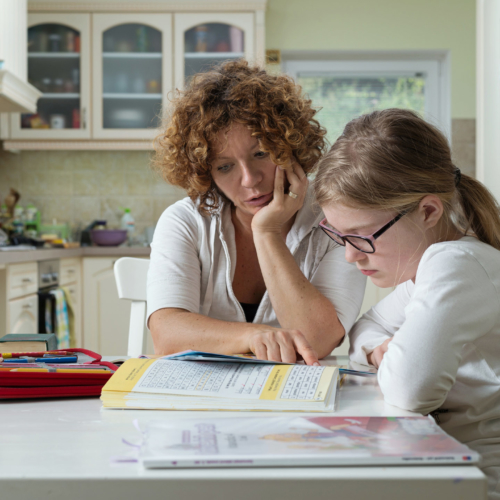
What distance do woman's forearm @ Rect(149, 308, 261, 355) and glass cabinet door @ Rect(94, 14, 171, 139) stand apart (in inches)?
108

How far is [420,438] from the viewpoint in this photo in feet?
1.78

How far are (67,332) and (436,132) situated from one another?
263 cm

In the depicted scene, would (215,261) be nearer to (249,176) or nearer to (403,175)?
(249,176)

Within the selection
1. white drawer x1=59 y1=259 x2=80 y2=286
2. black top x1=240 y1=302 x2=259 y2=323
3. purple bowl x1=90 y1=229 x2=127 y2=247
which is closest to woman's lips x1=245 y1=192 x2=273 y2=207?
black top x1=240 y1=302 x2=259 y2=323

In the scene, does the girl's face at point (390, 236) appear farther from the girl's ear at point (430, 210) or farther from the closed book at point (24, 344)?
the closed book at point (24, 344)

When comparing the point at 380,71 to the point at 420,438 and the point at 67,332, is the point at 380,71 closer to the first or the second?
the point at 67,332

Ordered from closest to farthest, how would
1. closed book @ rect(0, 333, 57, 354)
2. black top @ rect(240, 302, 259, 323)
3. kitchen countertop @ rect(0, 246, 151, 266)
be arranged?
closed book @ rect(0, 333, 57, 354), black top @ rect(240, 302, 259, 323), kitchen countertop @ rect(0, 246, 151, 266)

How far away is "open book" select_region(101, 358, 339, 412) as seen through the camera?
2.33 feet

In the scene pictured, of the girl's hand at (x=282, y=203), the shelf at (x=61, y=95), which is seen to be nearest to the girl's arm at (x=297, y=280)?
the girl's hand at (x=282, y=203)

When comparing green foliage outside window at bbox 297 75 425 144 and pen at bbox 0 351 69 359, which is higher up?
green foliage outside window at bbox 297 75 425 144

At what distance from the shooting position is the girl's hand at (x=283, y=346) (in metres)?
0.93

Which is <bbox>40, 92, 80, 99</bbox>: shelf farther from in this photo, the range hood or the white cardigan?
the white cardigan

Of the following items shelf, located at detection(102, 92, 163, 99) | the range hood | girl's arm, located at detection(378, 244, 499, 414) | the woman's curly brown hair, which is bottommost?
girl's arm, located at detection(378, 244, 499, 414)

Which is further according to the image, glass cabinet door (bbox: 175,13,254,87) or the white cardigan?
glass cabinet door (bbox: 175,13,254,87)
